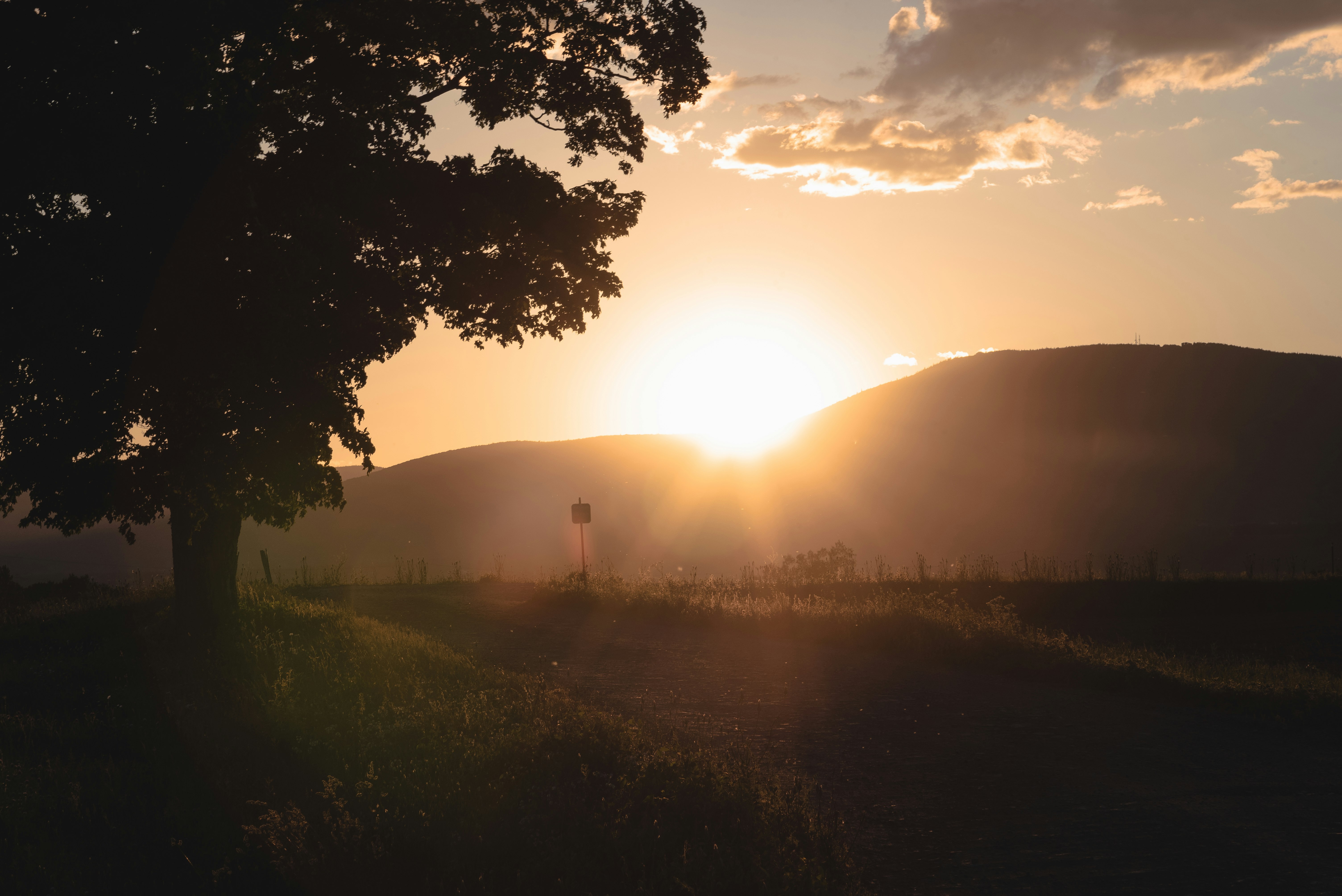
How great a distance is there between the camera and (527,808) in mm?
6043

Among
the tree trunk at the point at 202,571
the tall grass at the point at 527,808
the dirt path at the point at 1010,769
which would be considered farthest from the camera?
the tree trunk at the point at 202,571

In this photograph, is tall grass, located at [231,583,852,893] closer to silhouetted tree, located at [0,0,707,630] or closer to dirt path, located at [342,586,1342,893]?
dirt path, located at [342,586,1342,893]

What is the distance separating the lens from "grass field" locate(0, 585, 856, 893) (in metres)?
5.38

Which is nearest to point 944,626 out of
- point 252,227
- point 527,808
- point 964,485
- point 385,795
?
point 527,808

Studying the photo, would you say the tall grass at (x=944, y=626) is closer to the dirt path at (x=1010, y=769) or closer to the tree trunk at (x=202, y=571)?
the dirt path at (x=1010, y=769)

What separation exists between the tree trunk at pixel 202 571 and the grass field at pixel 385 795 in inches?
116

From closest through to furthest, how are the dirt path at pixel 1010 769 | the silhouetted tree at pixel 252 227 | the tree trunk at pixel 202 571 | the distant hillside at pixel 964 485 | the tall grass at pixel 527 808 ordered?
the tall grass at pixel 527 808
the dirt path at pixel 1010 769
the silhouetted tree at pixel 252 227
the tree trunk at pixel 202 571
the distant hillside at pixel 964 485

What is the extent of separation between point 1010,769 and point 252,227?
10424 mm

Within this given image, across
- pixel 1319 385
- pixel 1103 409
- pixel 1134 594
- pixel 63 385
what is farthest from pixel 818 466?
pixel 63 385

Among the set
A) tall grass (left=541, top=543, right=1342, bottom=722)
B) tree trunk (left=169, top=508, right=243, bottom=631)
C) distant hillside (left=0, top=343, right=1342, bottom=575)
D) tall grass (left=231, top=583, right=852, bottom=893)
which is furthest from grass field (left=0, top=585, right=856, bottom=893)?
distant hillside (left=0, top=343, right=1342, bottom=575)

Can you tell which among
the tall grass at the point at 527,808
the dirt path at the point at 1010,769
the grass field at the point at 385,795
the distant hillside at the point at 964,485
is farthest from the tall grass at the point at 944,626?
the distant hillside at the point at 964,485

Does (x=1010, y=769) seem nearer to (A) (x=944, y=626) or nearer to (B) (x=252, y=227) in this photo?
(A) (x=944, y=626)

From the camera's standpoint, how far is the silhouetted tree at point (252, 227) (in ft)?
33.0

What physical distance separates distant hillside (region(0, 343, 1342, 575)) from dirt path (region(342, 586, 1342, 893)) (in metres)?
78.6
